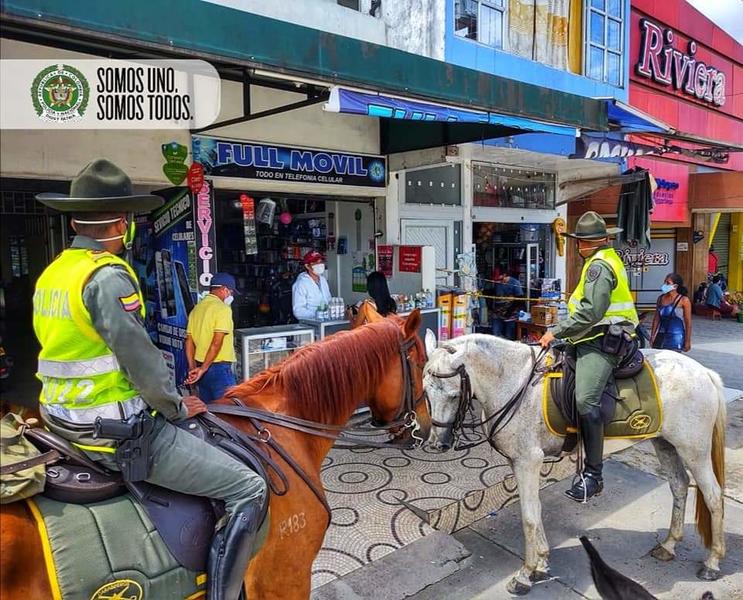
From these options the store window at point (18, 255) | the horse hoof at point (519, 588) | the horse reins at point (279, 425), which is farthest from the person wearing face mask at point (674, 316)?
the store window at point (18, 255)

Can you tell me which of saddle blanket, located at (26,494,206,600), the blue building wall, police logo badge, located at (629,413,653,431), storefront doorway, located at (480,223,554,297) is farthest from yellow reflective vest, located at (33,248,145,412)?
storefront doorway, located at (480,223,554,297)

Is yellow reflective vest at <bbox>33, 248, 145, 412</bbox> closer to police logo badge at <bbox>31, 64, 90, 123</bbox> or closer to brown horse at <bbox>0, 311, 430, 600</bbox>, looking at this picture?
brown horse at <bbox>0, 311, 430, 600</bbox>

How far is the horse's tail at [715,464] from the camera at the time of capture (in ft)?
13.6

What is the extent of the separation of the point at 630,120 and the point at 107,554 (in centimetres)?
782

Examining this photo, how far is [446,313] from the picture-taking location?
327 inches

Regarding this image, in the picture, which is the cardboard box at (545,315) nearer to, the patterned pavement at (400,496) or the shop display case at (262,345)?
the patterned pavement at (400,496)

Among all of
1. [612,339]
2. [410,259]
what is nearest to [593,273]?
[612,339]

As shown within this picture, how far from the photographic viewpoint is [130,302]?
2.03 meters

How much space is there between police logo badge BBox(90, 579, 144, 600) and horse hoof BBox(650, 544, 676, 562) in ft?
12.6

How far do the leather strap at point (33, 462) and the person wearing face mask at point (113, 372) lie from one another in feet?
0.34

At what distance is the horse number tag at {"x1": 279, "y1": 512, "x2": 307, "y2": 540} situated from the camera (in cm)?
256

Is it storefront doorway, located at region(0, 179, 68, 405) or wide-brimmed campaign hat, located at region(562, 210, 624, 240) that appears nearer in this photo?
wide-brimmed campaign hat, located at region(562, 210, 624, 240)

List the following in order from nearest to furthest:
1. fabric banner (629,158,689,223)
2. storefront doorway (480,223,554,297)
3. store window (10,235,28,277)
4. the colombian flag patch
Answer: the colombian flag patch < store window (10,235,28,277) < storefront doorway (480,223,554,297) < fabric banner (629,158,689,223)

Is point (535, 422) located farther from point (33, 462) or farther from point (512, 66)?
point (512, 66)
